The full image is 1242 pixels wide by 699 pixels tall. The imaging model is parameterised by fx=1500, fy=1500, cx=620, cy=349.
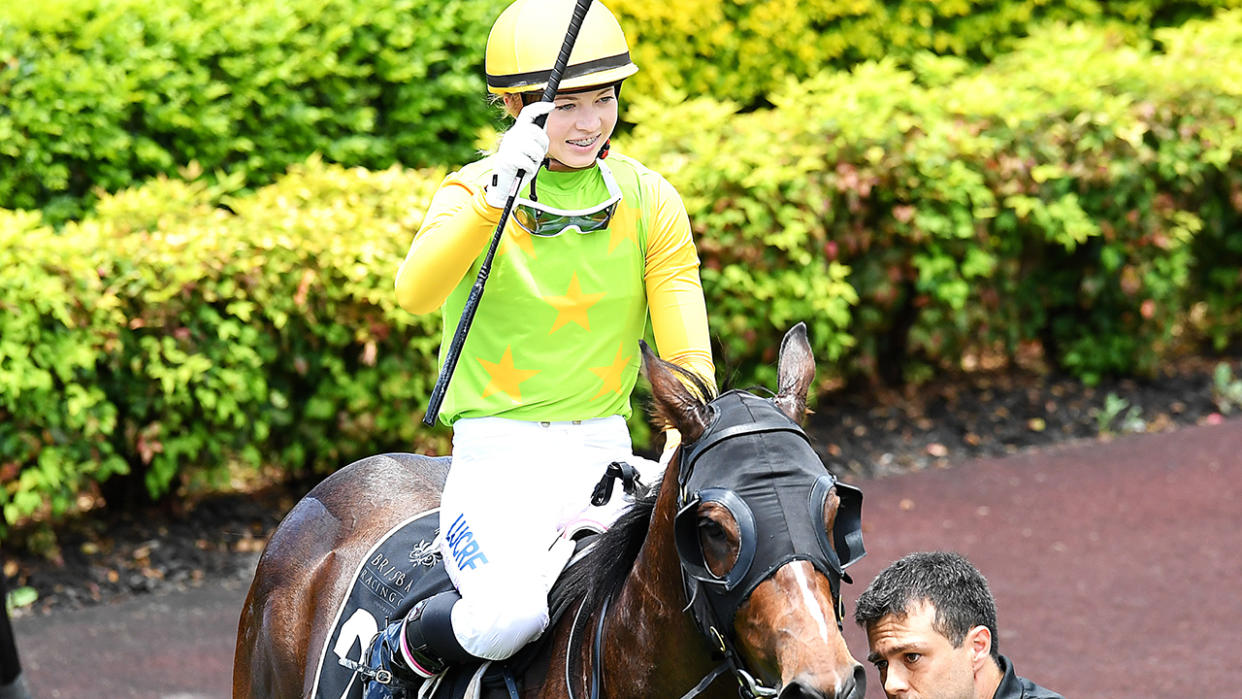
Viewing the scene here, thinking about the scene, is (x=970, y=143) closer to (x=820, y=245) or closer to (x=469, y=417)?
(x=820, y=245)

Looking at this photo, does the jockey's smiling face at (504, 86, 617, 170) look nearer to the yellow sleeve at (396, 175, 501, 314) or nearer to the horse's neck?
the yellow sleeve at (396, 175, 501, 314)

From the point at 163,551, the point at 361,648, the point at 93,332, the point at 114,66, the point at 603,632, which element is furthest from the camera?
the point at 114,66

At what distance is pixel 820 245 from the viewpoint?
7.35 meters

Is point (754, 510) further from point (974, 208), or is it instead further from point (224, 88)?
point (974, 208)

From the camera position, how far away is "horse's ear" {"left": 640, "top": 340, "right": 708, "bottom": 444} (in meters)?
2.46

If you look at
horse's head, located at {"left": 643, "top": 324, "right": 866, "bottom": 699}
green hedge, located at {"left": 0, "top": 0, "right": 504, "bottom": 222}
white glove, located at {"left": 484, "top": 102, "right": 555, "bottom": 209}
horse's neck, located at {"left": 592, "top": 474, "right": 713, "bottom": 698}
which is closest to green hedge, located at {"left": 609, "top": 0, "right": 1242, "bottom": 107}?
green hedge, located at {"left": 0, "top": 0, "right": 504, "bottom": 222}

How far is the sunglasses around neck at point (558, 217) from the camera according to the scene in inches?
115

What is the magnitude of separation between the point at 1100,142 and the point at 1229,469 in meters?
1.81

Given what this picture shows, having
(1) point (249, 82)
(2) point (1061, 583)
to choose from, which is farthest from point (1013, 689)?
(1) point (249, 82)

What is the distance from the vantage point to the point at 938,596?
281cm

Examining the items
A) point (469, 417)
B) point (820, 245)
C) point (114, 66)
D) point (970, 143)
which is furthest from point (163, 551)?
point (970, 143)

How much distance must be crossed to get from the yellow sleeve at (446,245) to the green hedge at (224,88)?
450 cm

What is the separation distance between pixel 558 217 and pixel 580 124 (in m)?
0.19

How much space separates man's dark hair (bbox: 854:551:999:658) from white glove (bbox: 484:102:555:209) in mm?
1026
